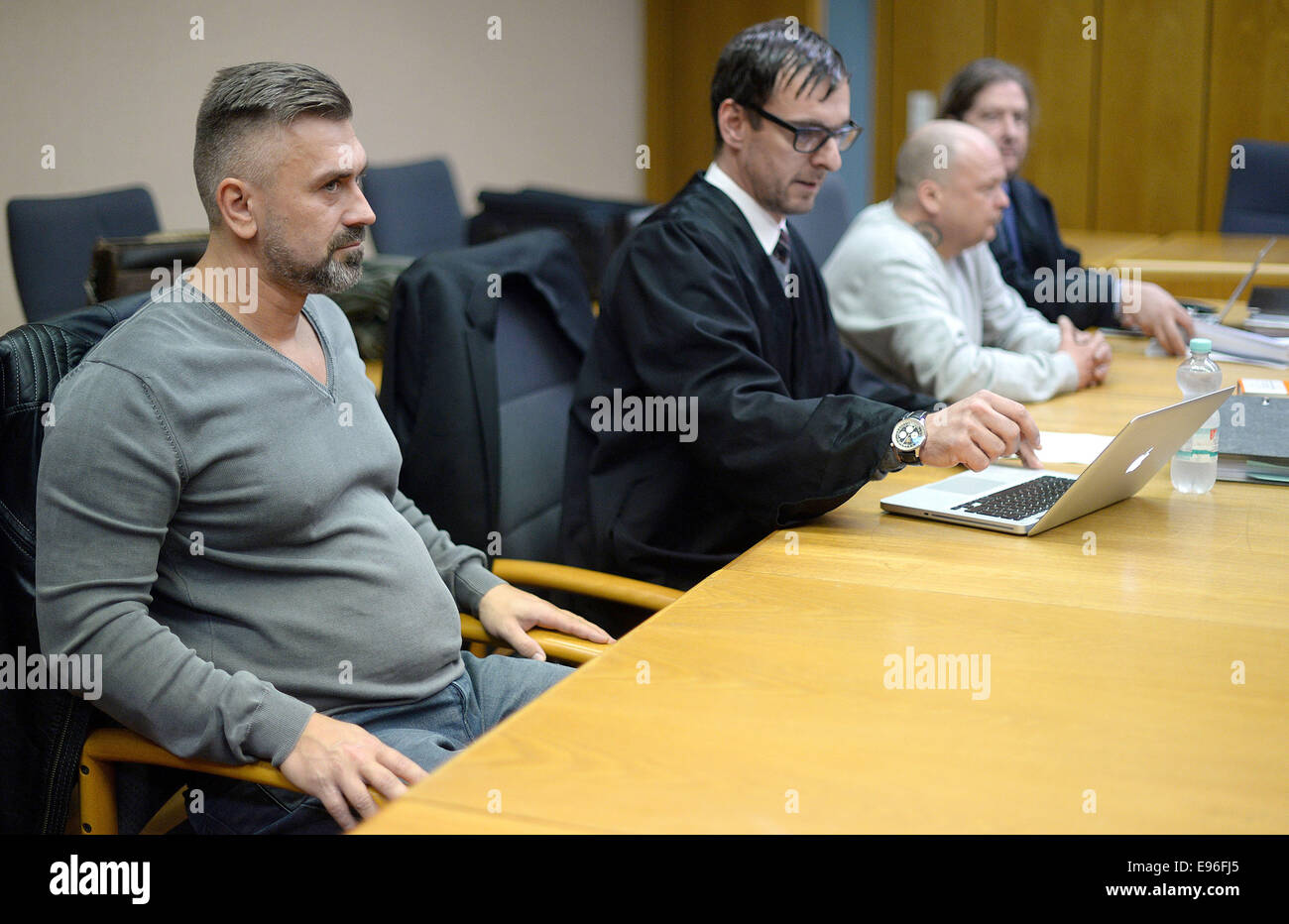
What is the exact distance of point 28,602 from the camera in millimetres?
1341

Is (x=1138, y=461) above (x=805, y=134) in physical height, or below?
below

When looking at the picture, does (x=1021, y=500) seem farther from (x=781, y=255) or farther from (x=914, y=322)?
(x=914, y=322)

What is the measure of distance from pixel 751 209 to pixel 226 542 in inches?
43.2

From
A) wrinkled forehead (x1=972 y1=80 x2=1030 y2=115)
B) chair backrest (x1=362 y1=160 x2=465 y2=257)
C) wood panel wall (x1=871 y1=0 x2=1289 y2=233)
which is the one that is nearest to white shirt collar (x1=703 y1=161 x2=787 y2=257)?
wrinkled forehead (x1=972 y1=80 x2=1030 y2=115)

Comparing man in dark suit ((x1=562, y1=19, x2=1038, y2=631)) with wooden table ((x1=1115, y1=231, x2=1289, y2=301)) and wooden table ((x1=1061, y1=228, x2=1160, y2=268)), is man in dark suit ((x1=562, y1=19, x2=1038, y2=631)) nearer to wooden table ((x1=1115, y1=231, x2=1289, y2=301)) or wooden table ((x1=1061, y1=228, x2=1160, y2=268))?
wooden table ((x1=1115, y1=231, x2=1289, y2=301))

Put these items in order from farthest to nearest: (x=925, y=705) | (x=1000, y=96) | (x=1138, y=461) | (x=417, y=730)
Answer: (x=1000, y=96), (x=1138, y=461), (x=417, y=730), (x=925, y=705)

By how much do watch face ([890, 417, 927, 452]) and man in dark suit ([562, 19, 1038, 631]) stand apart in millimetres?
22

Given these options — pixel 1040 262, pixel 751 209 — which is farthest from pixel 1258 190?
pixel 751 209

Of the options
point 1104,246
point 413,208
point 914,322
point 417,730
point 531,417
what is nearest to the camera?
point 417,730

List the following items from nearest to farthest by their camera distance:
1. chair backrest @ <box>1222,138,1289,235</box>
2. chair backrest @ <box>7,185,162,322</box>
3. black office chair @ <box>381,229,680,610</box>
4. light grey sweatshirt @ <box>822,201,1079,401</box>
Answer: black office chair @ <box>381,229,680,610</box>
light grey sweatshirt @ <box>822,201,1079,401</box>
chair backrest @ <box>7,185,162,322</box>
chair backrest @ <box>1222,138,1289,235</box>

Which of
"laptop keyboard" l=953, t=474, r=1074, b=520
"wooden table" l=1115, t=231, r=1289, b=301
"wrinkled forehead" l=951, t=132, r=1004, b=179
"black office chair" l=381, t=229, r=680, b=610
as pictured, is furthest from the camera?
"wooden table" l=1115, t=231, r=1289, b=301

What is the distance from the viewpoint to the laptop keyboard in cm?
173
